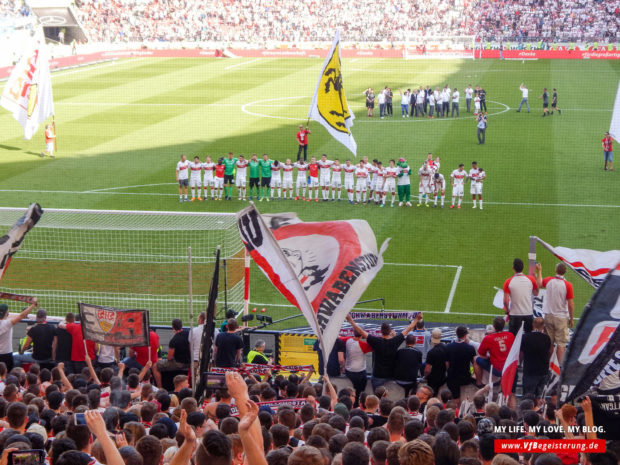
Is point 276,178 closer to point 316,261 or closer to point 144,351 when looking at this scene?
point 144,351

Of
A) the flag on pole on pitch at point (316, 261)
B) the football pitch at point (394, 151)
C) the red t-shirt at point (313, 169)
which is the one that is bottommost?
the football pitch at point (394, 151)

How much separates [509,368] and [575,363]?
11.1ft

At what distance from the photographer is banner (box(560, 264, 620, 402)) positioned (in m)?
6.00

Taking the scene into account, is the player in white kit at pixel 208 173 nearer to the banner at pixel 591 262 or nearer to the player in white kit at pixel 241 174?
the player in white kit at pixel 241 174

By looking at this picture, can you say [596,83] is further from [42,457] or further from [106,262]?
[42,457]

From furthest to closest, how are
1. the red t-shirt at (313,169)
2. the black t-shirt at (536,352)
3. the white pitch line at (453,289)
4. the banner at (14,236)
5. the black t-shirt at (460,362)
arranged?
the red t-shirt at (313,169) < the white pitch line at (453,289) < the black t-shirt at (536,352) < the black t-shirt at (460,362) < the banner at (14,236)

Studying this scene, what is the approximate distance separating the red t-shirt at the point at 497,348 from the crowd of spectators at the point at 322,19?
5345 centimetres

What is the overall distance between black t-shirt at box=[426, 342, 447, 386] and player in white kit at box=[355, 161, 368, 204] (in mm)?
13931

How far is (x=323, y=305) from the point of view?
8.98m

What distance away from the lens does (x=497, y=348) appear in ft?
34.8

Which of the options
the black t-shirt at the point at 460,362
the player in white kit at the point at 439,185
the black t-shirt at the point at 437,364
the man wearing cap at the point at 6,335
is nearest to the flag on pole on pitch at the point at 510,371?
the black t-shirt at the point at 460,362

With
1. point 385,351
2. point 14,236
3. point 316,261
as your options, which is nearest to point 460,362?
point 385,351

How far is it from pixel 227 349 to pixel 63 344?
2670mm

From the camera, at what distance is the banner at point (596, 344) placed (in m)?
6.00
